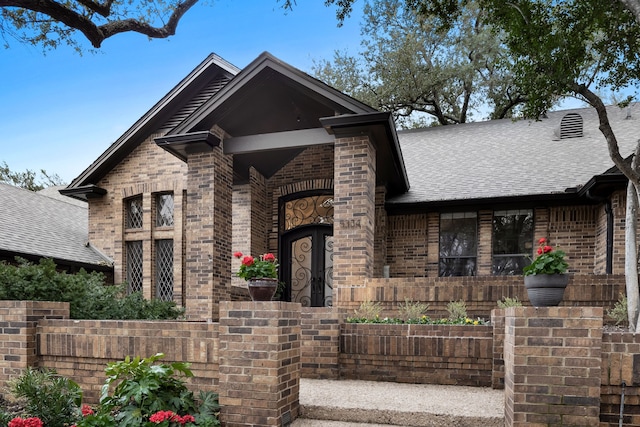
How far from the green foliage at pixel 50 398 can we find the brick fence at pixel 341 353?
52cm

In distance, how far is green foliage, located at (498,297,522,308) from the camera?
633 centimetres

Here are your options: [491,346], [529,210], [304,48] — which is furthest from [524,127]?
[304,48]

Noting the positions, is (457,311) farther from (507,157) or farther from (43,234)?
(43,234)

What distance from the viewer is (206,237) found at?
8.78 meters

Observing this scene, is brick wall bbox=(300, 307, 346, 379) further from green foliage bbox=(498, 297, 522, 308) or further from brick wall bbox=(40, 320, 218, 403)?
green foliage bbox=(498, 297, 522, 308)

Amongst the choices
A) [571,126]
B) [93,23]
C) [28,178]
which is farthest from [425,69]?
[28,178]

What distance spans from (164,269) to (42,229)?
14.7 ft

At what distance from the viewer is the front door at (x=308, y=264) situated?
10180 millimetres

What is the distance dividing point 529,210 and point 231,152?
6.90m

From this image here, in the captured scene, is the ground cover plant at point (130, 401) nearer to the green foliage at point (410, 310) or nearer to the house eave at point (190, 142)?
the green foliage at point (410, 310)

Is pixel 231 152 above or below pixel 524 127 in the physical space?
below

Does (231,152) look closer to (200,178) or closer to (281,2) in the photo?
(200,178)

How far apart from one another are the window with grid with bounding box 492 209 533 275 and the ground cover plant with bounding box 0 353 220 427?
28.1 ft

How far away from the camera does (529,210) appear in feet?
34.5
